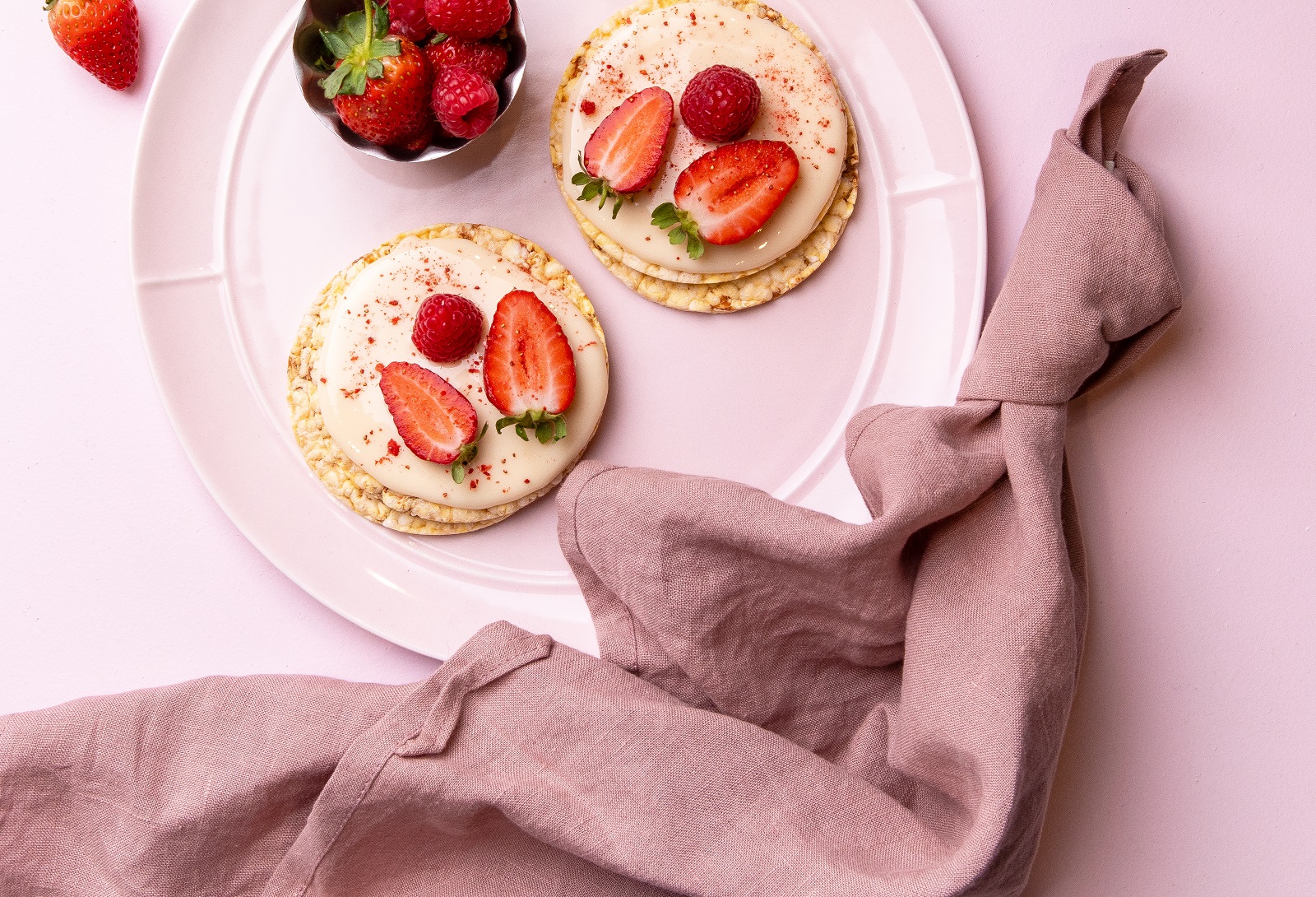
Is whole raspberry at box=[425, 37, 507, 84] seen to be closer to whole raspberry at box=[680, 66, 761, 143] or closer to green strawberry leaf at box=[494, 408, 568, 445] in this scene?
whole raspberry at box=[680, 66, 761, 143]

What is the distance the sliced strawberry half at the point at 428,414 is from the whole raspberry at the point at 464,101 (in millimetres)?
439

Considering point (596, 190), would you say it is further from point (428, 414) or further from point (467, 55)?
point (428, 414)

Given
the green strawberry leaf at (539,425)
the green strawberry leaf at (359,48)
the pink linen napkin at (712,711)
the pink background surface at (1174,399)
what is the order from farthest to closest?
the pink background surface at (1174,399)
the green strawberry leaf at (539,425)
the green strawberry leaf at (359,48)
the pink linen napkin at (712,711)

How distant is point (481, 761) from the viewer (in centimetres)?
148

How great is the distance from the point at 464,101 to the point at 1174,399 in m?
1.45

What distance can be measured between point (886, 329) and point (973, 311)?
0.56 ft

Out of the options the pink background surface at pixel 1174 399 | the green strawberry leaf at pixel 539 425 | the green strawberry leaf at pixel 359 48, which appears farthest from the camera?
the pink background surface at pixel 1174 399

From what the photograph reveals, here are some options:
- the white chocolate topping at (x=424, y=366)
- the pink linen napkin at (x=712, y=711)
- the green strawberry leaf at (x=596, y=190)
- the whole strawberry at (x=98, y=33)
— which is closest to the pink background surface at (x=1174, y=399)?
the whole strawberry at (x=98, y=33)

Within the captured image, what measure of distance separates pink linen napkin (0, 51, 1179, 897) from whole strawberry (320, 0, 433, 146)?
723mm

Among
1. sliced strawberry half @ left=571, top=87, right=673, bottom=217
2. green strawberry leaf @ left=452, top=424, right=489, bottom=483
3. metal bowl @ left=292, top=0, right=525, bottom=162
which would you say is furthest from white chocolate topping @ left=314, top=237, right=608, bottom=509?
sliced strawberry half @ left=571, top=87, right=673, bottom=217

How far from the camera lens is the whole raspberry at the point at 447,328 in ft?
5.41

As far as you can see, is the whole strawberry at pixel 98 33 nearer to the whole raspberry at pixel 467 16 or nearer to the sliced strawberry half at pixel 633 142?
the whole raspberry at pixel 467 16

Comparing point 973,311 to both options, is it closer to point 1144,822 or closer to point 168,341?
point 1144,822

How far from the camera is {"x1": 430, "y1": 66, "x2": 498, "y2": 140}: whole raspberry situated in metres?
1.56
